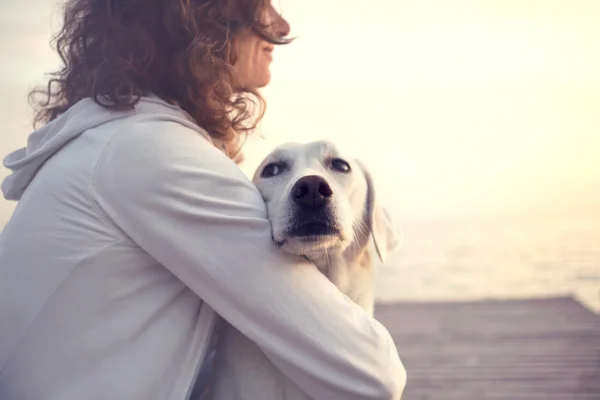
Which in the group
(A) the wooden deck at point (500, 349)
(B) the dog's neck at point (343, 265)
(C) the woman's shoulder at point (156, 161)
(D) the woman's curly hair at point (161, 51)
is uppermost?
(D) the woman's curly hair at point (161, 51)

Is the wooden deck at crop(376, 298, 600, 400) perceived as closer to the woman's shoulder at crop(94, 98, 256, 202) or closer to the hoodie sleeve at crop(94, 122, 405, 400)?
the hoodie sleeve at crop(94, 122, 405, 400)

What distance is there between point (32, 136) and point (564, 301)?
6.28ft

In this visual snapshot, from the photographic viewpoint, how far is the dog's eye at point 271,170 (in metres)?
1.44

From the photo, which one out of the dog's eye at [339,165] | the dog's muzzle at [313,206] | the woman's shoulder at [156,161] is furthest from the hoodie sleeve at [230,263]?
the dog's eye at [339,165]

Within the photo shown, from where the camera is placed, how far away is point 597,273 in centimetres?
224

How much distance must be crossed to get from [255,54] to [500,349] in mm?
1547

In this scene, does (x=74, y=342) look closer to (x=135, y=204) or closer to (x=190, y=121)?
(x=135, y=204)

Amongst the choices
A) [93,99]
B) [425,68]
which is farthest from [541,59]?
[93,99]

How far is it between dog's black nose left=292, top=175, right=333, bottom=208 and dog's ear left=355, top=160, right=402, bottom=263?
0.30m

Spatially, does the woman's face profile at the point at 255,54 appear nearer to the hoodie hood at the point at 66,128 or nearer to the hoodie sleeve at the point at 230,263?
the hoodie hood at the point at 66,128

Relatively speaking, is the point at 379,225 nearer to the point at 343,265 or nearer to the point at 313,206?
Result: the point at 343,265

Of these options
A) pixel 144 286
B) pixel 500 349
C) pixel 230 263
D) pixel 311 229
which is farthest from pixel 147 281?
pixel 500 349

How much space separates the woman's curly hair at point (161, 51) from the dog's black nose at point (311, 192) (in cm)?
28

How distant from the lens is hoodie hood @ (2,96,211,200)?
1132 mm
